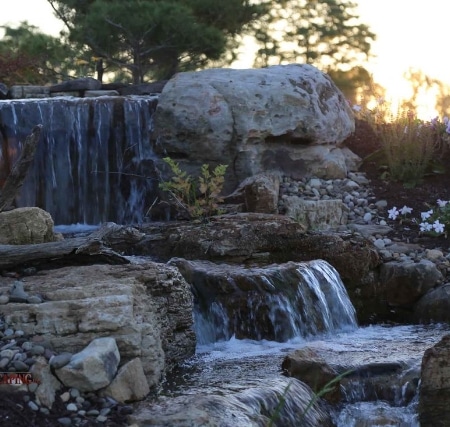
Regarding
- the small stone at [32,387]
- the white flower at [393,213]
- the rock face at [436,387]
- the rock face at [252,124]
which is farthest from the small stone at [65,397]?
the white flower at [393,213]

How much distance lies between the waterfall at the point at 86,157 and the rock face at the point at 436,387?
230 inches

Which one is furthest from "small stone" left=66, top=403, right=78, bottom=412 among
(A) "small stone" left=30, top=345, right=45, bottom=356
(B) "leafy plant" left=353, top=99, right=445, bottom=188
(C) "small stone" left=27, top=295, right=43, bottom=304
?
(B) "leafy plant" left=353, top=99, right=445, bottom=188

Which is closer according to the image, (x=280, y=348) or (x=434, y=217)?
(x=280, y=348)

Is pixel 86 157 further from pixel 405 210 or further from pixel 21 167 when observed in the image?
pixel 21 167

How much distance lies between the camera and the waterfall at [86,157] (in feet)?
33.5

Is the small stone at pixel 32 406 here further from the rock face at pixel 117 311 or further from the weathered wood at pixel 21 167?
the weathered wood at pixel 21 167

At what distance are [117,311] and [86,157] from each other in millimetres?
6048

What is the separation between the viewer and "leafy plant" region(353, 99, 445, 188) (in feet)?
35.3

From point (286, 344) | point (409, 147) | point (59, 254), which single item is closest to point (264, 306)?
point (286, 344)

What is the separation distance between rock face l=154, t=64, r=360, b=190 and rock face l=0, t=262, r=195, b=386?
15.3 ft

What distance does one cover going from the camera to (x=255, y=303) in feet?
21.4

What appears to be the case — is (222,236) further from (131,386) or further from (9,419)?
(9,419)

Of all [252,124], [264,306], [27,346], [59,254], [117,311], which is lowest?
[264,306]

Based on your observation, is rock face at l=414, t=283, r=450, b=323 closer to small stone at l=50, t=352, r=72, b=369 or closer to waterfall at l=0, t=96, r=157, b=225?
waterfall at l=0, t=96, r=157, b=225
